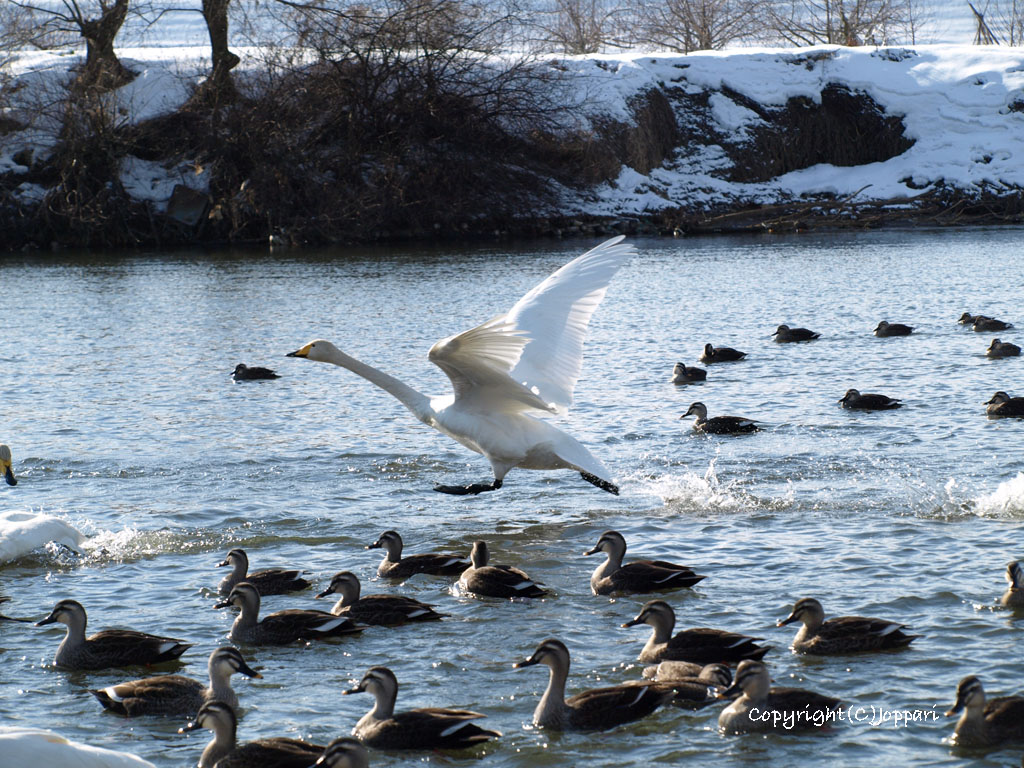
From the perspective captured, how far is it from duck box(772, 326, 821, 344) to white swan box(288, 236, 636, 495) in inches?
336

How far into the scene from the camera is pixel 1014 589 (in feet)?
23.0

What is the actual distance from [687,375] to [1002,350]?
3.85 meters

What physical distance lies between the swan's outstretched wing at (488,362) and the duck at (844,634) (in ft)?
8.31

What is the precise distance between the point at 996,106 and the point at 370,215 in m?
21.1

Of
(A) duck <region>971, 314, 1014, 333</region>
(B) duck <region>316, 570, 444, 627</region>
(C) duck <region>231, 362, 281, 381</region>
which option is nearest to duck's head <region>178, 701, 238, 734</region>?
(B) duck <region>316, 570, 444, 627</region>

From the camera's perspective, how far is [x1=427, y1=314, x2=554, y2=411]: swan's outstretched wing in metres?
8.16

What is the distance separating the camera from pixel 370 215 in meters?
37.2

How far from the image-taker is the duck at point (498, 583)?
7613 mm

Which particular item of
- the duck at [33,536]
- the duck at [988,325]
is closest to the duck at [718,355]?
the duck at [988,325]

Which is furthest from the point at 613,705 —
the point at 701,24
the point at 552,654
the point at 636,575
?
the point at 701,24

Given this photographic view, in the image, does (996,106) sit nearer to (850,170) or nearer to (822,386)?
(850,170)

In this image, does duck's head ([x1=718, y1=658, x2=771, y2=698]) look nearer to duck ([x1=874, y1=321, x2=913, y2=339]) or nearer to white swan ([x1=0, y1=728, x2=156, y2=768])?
white swan ([x1=0, y1=728, x2=156, y2=768])

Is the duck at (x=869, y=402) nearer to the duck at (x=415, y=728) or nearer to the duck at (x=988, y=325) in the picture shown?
the duck at (x=988, y=325)

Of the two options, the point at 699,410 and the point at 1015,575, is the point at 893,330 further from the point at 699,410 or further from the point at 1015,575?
the point at 1015,575
